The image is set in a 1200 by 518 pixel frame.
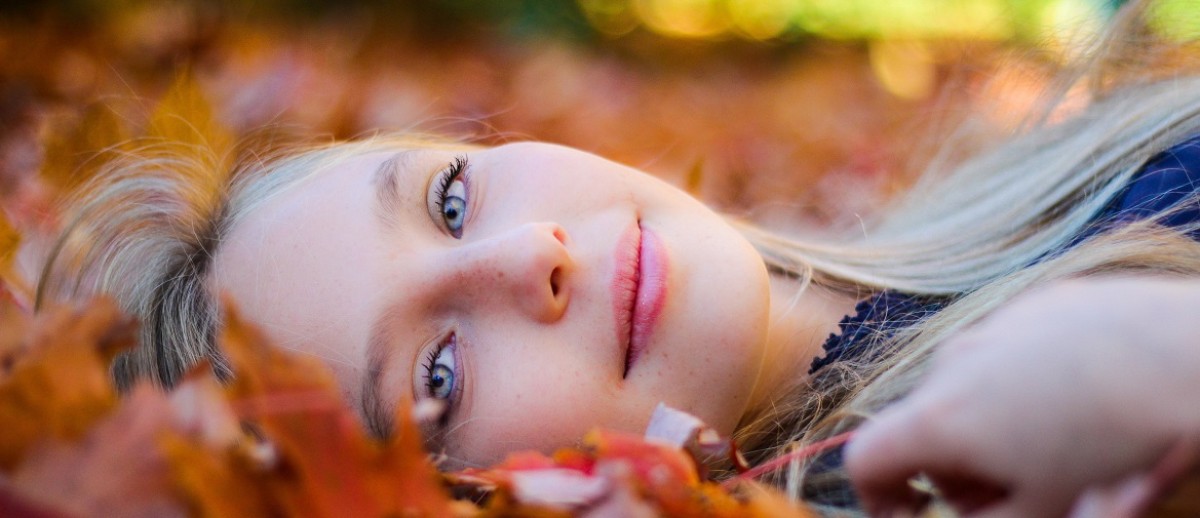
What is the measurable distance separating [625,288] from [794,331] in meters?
0.37

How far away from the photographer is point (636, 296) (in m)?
1.02

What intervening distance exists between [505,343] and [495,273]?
0.09 meters

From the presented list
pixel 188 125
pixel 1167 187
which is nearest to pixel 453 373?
pixel 188 125

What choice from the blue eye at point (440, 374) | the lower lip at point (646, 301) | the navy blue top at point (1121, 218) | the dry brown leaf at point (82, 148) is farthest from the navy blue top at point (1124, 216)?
the dry brown leaf at point (82, 148)

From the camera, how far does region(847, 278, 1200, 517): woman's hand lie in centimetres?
52

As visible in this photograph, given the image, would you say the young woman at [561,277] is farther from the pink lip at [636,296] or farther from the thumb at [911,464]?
the thumb at [911,464]

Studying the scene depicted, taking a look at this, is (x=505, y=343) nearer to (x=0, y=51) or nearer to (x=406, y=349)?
(x=406, y=349)

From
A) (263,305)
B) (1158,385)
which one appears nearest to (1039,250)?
(1158,385)

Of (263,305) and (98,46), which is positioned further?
(98,46)

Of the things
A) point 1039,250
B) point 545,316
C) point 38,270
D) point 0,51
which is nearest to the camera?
point 545,316

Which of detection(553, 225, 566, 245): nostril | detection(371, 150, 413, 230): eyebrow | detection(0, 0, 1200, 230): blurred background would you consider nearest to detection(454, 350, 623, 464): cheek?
detection(553, 225, 566, 245): nostril

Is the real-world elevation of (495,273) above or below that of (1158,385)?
above

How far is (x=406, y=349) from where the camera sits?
101cm

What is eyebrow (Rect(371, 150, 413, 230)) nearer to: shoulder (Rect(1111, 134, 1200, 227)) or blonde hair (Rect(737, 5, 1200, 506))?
blonde hair (Rect(737, 5, 1200, 506))
